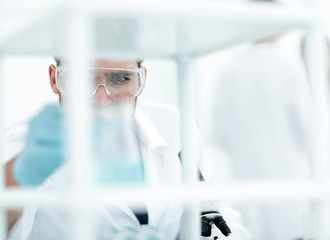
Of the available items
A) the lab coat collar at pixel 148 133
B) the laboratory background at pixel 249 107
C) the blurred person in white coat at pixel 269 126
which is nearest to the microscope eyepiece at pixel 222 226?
the laboratory background at pixel 249 107

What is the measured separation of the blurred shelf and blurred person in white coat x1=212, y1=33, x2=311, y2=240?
1803 millimetres

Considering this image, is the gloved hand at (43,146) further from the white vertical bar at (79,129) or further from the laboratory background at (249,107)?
the laboratory background at (249,107)

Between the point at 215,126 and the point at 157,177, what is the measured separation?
1640 mm

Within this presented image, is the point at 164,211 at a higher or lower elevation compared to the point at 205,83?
Answer: lower

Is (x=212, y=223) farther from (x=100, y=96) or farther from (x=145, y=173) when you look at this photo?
(x=100, y=96)

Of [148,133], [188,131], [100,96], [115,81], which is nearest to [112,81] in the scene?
[115,81]

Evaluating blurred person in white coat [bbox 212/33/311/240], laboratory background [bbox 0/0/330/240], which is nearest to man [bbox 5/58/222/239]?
laboratory background [bbox 0/0/330/240]

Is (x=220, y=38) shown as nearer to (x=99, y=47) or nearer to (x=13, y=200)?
(x=99, y=47)

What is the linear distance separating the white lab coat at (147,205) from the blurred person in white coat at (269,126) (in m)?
1.26

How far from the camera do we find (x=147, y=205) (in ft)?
4.95

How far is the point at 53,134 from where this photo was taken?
84cm

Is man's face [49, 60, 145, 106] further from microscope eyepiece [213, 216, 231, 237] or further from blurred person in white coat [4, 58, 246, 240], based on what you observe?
microscope eyepiece [213, 216, 231, 237]

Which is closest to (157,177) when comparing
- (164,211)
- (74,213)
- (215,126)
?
(164,211)

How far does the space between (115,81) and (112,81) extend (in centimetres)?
1
